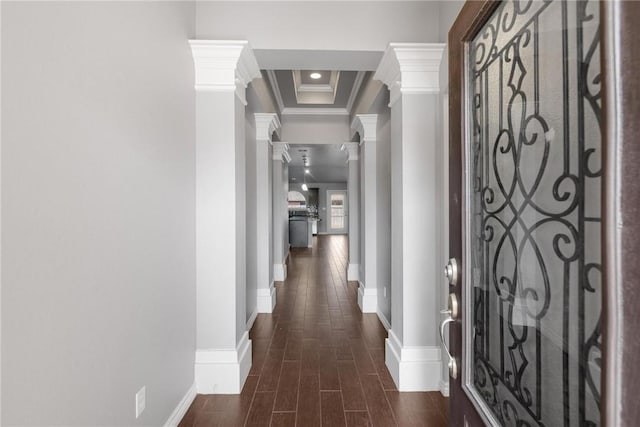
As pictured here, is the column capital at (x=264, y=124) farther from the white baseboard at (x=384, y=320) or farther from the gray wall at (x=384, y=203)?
the white baseboard at (x=384, y=320)

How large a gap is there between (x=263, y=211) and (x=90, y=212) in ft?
10.1


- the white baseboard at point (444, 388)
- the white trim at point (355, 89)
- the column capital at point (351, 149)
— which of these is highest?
the white trim at point (355, 89)

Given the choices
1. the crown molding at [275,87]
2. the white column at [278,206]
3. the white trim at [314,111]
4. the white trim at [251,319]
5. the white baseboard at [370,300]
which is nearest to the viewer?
the white trim at [251,319]

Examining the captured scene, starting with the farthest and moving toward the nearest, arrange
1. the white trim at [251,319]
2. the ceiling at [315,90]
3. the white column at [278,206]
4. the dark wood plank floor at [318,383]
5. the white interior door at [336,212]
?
1. the white interior door at [336,212]
2. the white column at [278,206]
3. the ceiling at [315,90]
4. the white trim at [251,319]
5. the dark wood plank floor at [318,383]

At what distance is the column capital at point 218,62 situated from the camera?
230 cm

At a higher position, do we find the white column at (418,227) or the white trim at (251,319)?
the white column at (418,227)

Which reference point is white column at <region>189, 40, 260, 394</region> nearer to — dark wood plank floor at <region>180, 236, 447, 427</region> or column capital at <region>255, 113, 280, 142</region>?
dark wood plank floor at <region>180, 236, 447, 427</region>

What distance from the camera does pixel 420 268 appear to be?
2.46 meters

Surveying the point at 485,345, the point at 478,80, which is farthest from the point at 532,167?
the point at 485,345

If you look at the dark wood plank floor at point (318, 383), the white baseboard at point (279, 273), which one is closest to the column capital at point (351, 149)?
the white baseboard at point (279, 273)

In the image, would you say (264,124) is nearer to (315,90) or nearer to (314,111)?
(315,90)

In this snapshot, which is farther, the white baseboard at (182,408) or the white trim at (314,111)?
the white trim at (314,111)

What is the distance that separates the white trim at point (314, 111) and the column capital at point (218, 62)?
298cm

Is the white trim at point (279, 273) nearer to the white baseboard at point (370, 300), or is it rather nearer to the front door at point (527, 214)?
the white baseboard at point (370, 300)
